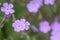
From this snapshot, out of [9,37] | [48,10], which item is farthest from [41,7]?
[9,37]

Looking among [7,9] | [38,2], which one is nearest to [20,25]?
[7,9]

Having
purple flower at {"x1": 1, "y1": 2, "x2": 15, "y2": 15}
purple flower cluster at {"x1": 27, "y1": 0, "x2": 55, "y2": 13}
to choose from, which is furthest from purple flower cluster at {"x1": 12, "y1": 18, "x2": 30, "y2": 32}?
purple flower cluster at {"x1": 27, "y1": 0, "x2": 55, "y2": 13}

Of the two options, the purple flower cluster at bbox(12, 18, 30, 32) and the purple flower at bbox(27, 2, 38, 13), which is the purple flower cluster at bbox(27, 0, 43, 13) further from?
the purple flower cluster at bbox(12, 18, 30, 32)

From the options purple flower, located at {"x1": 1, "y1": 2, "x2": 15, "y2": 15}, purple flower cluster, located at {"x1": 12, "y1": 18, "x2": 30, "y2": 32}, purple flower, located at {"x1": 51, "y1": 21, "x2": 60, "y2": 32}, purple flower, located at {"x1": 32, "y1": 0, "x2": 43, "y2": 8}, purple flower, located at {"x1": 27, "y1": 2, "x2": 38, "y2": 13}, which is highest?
purple flower, located at {"x1": 32, "y1": 0, "x2": 43, "y2": 8}

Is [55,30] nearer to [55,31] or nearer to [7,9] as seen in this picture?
[55,31]

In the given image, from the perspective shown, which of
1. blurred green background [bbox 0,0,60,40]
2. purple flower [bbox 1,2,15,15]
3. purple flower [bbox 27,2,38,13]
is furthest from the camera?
purple flower [bbox 27,2,38,13]

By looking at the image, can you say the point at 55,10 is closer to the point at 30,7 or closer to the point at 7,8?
the point at 30,7
